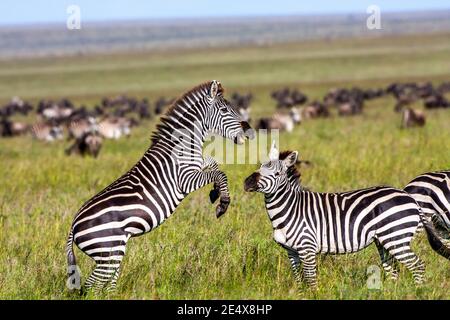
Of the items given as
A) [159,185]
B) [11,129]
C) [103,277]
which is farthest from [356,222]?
[11,129]

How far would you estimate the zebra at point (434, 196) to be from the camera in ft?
26.5

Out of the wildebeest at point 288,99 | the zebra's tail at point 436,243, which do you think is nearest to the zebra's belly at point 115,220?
the zebra's tail at point 436,243

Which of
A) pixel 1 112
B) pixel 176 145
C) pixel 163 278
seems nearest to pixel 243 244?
pixel 163 278

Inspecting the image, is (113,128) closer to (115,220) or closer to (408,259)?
(115,220)

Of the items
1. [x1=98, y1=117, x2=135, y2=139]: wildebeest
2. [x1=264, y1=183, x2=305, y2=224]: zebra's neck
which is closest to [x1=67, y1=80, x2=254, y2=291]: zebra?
[x1=264, y1=183, x2=305, y2=224]: zebra's neck

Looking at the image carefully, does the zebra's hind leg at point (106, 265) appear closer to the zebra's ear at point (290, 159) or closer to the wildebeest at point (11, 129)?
the zebra's ear at point (290, 159)

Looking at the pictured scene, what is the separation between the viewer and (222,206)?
739cm

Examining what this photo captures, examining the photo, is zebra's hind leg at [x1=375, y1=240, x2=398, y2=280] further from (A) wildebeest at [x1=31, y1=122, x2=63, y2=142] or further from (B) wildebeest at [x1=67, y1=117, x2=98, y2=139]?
(A) wildebeest at [x1=31, y1=122, x2=63, y2=142]

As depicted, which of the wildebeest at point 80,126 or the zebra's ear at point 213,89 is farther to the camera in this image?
the wildebeest at point 80,126

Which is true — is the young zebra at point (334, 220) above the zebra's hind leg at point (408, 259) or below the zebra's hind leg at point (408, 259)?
above

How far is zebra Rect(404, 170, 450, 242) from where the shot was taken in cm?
807

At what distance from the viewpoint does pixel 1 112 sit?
4741 centimetres

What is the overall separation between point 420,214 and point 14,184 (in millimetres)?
10026
